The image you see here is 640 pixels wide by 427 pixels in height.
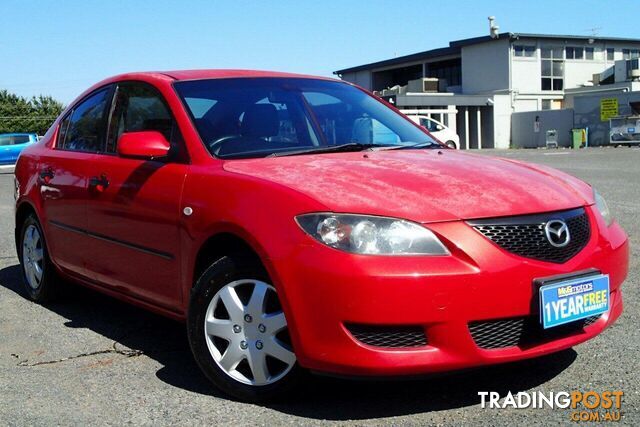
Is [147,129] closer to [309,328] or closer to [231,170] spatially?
[231,170]

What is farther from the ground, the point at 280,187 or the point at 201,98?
the point at 201,98

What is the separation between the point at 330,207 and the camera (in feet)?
10.0

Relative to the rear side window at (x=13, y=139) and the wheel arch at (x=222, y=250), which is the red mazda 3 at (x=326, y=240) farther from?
the rear side window at (x=13, y=139)

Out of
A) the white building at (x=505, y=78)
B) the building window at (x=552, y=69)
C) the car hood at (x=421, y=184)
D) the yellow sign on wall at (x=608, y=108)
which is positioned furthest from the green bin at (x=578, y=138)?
the car hood at (x=421, y=184)

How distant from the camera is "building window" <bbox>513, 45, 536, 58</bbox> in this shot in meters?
47.3

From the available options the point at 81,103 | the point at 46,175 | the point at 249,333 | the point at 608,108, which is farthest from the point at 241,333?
the point at 608,108

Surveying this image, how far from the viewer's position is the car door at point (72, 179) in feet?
15.6

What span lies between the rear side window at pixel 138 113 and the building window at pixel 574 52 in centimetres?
4868

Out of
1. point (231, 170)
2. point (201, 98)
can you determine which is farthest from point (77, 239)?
point (231, 170)

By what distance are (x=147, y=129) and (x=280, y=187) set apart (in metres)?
1.43

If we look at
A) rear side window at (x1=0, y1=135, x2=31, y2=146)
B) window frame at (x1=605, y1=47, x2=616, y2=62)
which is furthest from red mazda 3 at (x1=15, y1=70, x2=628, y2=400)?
window frame at (x1=605, y1=47, x2=616, y2=62)

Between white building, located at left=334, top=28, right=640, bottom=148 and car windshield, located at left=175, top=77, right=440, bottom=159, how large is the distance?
39.7 metres

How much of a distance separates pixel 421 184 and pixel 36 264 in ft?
11.2

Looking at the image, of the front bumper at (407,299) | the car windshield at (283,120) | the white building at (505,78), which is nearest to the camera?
the front bumper at (407,299)
